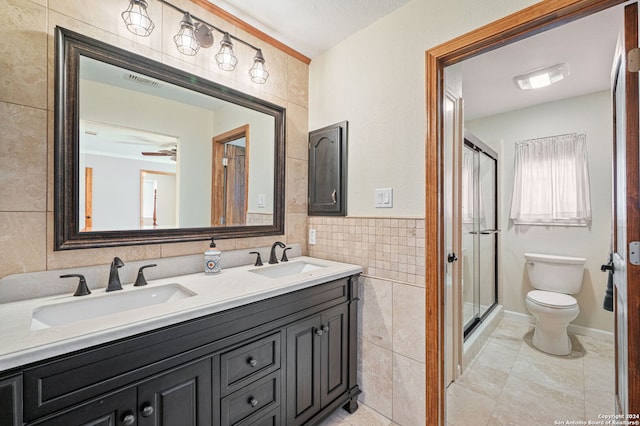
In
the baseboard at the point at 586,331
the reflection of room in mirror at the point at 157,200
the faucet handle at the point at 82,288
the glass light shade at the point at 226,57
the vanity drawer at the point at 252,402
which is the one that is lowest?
the baseboard at the point at 586,331

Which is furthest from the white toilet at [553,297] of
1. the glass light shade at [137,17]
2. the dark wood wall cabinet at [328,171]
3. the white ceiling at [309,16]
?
the glass light shade at [137,17]

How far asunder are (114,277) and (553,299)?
10.5 feet

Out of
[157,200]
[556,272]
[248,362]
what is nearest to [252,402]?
[248,362]

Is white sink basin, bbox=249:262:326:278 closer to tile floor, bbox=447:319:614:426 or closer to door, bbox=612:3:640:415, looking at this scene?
tile floor, bbox=447:319:614:426

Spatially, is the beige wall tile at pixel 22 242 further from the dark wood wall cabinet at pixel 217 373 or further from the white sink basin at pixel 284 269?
the white sink basin at pixel 284 269

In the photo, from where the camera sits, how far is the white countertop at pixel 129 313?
0.72 metres

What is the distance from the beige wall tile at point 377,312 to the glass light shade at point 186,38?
5.39ft

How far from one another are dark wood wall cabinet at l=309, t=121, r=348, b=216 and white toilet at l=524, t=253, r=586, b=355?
6.44 ft

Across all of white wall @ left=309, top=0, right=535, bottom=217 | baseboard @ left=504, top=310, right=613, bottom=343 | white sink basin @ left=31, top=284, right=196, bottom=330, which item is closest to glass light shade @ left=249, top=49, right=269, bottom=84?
white wall @ left=309, top=0, right=535, bottom=217

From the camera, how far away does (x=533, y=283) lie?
2828mm

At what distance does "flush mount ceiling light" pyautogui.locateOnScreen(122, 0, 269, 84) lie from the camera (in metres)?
1.29

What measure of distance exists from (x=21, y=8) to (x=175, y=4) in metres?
0.63

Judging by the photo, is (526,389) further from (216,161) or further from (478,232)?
(216,161)

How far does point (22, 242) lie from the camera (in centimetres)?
109
